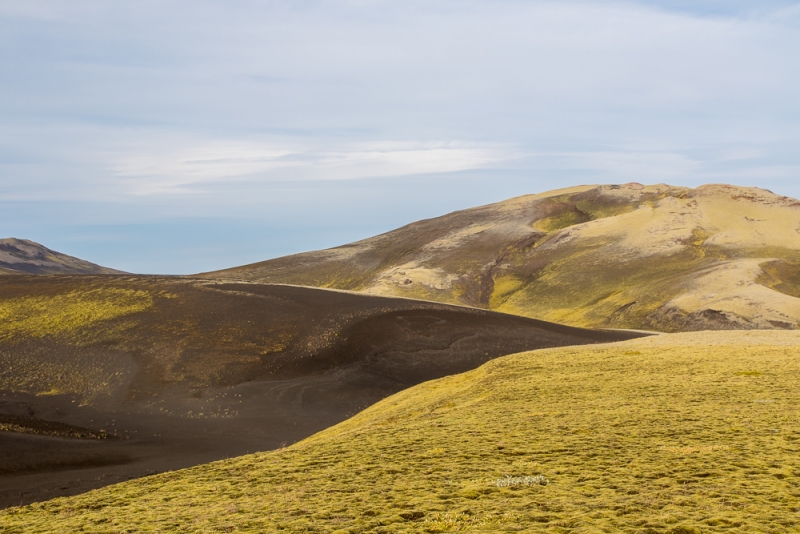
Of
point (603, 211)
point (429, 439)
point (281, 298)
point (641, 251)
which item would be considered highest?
point (603, 211)

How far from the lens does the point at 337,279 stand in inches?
6836

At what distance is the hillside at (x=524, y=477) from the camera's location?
14516 millimetres

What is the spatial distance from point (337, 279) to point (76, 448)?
12909 centimetres

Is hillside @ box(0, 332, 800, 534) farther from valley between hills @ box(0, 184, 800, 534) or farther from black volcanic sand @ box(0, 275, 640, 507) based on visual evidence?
black volcanic sand @ box(0, 275, 640, 507)

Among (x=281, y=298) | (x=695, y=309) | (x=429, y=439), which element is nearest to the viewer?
(x=429, y=439)

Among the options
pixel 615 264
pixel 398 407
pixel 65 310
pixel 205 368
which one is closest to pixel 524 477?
pixel 398 407

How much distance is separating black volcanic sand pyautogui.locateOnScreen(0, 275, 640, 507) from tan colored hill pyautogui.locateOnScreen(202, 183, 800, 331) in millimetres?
36299


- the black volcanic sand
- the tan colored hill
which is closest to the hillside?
the black volcanic sand

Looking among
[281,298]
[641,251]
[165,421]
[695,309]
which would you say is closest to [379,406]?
[165,421]

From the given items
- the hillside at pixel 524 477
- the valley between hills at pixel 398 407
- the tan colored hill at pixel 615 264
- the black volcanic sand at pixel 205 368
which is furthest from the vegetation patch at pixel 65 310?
the tan colored hill at pixel 615 264

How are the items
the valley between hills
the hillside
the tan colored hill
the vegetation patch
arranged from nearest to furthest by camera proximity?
1. the hillside
2. the valley between hills
3. the vegetation patch
4. the tan colored hill

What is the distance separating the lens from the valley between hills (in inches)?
638

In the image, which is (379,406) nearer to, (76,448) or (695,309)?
(76,448)

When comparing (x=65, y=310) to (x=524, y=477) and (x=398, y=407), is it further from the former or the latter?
(x=524, y=477)
